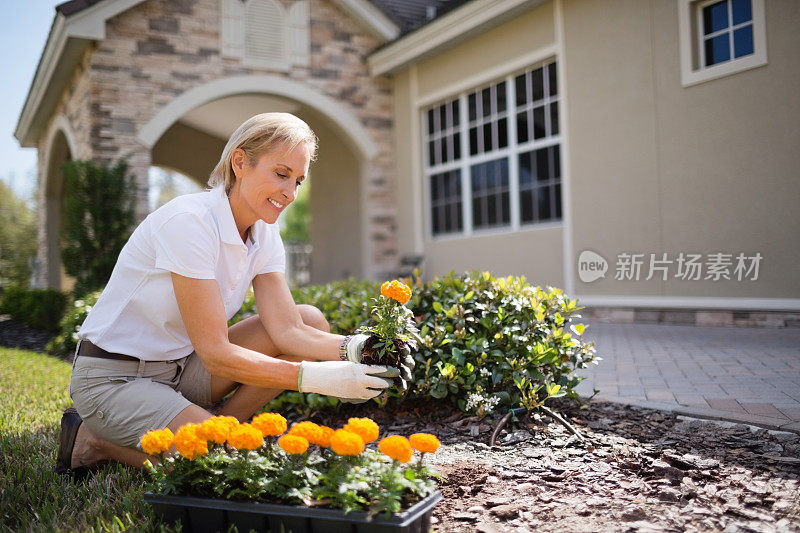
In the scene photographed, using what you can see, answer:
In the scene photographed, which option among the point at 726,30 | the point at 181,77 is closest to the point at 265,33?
the point at 181,77

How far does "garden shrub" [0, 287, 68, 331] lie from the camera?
9242 mm

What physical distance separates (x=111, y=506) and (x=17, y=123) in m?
14.0

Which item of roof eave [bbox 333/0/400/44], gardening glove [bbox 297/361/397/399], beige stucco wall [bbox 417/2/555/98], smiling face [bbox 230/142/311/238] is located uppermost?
roof eave [bbox 333/0/400/44]

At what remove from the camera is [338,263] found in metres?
12.0

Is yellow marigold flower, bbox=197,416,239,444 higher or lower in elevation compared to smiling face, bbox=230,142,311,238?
lower

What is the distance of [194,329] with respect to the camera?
2082mm

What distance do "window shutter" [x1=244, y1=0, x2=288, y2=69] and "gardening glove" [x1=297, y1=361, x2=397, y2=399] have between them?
8215 mm

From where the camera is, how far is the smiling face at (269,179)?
89.2 inches

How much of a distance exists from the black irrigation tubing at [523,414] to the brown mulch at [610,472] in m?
0.03

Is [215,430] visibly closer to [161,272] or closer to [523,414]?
[161,272]

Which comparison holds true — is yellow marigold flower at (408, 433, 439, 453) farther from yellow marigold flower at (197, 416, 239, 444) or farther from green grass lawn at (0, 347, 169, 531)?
green grass lawn at (0, 347, 169, 531)

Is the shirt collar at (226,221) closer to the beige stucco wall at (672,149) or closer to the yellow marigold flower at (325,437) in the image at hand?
the yellow marigold flower at (325,437)

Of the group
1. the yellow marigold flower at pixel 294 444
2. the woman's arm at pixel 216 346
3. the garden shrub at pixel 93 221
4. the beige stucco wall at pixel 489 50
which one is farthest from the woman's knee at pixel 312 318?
the garden shrub at pixel 93 221

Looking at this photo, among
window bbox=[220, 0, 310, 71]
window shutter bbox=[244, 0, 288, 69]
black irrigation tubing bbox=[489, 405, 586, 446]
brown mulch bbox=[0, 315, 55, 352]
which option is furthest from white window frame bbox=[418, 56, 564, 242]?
brown mulch bbox=[0, 315, 55, 352]
